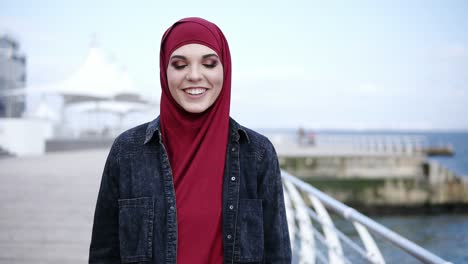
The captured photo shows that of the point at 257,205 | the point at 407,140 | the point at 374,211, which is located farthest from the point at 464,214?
the point at 257,205

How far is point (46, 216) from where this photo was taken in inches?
206

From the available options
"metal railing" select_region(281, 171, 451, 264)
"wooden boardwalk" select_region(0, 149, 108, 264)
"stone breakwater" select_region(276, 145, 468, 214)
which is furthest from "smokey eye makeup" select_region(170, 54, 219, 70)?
"stone breakwater" select_region(276, 145, 468, 214)

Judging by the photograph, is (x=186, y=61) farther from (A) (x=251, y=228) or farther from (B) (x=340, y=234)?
(B) (x=340, y=234)

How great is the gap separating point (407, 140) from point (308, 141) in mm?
6062

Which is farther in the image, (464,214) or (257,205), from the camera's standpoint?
(464,214)

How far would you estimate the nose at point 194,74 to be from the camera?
4.37 feet

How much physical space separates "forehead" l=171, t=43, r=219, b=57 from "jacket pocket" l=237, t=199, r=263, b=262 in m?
0.48

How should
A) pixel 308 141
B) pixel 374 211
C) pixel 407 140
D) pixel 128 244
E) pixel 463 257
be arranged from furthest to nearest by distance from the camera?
1. pixel 308 141
2. pixel 407 140
3. pixel 374 211
4. pixel 463 257
5. pixel 128 244

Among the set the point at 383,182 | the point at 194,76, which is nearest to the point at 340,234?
the point at 194,76

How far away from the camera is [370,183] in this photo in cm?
A: 1664

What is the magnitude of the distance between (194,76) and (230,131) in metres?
0.23

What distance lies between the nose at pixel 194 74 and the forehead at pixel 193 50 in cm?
4

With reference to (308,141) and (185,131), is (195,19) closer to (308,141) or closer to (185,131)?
(185,131)

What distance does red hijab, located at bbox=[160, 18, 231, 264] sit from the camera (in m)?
1.33
